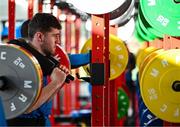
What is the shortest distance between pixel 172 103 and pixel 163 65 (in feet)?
0.96

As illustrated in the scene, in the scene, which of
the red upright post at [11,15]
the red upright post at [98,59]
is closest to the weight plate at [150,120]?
the red upright post at [98,59]

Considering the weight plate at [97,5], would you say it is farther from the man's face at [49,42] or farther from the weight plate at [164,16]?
the man's face at [49,42]

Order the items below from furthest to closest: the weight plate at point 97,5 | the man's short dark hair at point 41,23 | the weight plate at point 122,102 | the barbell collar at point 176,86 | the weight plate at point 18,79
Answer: the weight plate at point 122,102 → the man's short dark hair at point 41,23 → the barbell collar at point 176,86 → the weight plate at point 97,5 → the weight plate at point 18,79

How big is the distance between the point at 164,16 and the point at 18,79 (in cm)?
114

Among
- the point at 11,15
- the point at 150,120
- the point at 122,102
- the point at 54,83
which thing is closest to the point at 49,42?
the point at 54,83

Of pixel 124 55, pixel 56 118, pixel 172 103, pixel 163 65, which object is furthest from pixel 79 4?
pixel 56 118

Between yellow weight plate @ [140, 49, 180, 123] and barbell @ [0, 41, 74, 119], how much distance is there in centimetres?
89

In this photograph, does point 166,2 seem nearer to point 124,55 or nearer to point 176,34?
point 176,34

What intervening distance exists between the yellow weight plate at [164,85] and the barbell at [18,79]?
0.89m

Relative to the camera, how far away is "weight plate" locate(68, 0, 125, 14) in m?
3.26

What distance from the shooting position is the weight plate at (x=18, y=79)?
10.0 feet

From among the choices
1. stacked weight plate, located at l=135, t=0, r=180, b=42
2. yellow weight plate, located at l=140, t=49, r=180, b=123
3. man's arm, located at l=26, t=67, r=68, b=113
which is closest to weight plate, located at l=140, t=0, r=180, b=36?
stacked weight plate, located at l=135, t=0, r=180, b=42

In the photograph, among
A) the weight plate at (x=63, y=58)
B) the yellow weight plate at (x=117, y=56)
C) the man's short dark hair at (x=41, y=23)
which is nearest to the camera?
the man's short dark hair at (x=41, y=23)

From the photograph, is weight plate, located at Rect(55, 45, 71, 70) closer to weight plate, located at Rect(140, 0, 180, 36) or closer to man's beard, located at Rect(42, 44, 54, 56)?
man's beard, located at Rect(42, 44, 54, 56)
